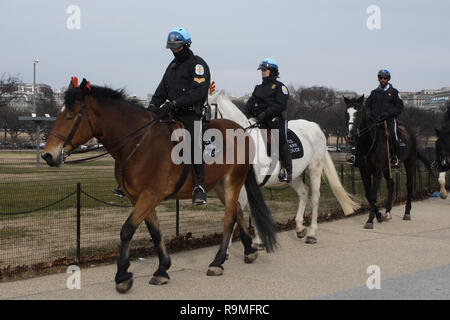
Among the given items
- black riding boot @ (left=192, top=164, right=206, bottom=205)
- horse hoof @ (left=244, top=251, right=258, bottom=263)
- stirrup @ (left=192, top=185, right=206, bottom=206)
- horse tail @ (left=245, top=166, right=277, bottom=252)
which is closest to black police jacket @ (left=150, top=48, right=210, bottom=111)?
black riding boot @ (left=192, top=164, right=206, bottom=205)

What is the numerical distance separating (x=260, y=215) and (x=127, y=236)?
95.5 inches

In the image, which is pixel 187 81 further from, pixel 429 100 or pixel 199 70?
pixel 429 100

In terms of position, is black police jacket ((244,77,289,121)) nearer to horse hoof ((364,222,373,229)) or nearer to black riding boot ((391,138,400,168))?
horse hoof ((364,222,373,229))

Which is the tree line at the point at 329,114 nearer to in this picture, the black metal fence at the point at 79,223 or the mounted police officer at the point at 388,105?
the black metal fence at the point at 79,223

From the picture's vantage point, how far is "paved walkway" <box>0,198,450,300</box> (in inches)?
238

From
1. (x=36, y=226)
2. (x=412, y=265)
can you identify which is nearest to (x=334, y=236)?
(x=412, y=265)

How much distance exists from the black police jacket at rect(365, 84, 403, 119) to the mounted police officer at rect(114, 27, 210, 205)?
6.45 metres

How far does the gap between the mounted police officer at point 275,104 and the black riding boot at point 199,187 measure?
2379 mm

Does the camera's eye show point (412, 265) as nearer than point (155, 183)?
No

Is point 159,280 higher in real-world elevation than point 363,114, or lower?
lower

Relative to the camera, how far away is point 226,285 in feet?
21.3

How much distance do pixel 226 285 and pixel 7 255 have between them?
13.5 ft
